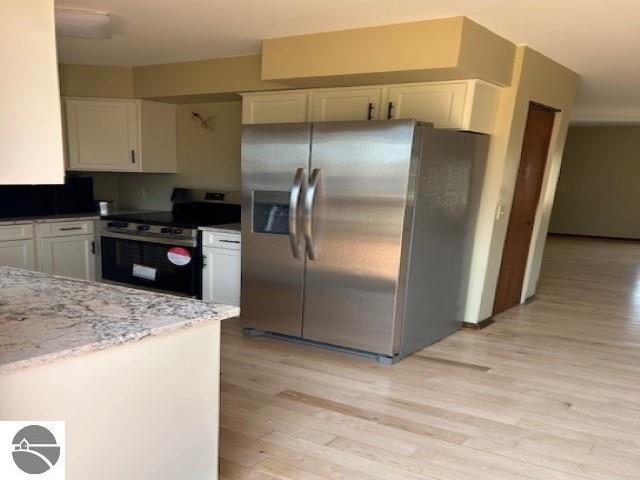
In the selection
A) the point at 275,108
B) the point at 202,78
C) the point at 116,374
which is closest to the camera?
the point at 116,374

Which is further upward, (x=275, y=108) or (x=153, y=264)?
(x=275, y=108)

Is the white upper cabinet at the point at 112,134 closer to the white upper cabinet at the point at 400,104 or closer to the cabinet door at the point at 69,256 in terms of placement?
the cabinet door at the point at 69,256

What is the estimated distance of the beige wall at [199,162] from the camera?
16.2 ft

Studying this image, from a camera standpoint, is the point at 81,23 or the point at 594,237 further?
the point at 594,237

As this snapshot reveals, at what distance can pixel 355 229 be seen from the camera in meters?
3.28

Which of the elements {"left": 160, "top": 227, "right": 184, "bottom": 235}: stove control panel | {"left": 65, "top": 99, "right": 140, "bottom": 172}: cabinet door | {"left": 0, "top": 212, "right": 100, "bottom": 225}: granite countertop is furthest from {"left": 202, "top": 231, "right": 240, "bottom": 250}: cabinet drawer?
{"left": 65, "top": 99, "right": 140, "bottom": 172}: cabinet door

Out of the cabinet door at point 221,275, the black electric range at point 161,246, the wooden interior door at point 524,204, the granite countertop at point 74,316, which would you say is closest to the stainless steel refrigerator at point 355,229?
the cabinet door at point 221,275

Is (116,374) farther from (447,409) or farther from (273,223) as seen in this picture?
(273,223)

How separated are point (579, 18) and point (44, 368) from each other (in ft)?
10.7

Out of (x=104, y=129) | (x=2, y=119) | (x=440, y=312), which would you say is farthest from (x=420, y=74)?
(x=104, y=129)

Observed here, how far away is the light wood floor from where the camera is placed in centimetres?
223

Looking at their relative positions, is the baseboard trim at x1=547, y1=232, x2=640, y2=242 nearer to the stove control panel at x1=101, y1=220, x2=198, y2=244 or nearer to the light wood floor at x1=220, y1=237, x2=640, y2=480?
the light wood floor at x1=220, y1=237, x2=640, y2=480

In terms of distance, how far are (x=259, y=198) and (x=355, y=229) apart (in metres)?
0.76

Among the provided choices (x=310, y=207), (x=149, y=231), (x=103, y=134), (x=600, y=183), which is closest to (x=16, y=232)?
(x=149, y=231)
